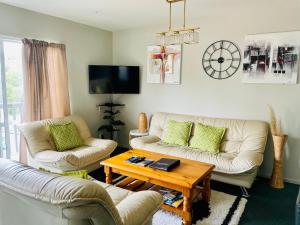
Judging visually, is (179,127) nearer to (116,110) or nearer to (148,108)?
(148,108)

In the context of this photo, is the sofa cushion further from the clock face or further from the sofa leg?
the clock face

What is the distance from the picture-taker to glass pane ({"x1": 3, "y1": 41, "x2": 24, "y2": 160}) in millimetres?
3219

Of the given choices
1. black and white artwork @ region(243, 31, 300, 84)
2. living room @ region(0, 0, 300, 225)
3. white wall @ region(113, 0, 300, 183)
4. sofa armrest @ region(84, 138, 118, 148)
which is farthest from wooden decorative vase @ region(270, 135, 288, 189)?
sofa armrest @ region(84, 138, 118, 148)

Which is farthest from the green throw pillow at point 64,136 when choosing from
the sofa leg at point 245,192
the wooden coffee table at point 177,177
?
the sofa leg at point 245,192

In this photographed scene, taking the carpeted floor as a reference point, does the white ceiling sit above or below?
above

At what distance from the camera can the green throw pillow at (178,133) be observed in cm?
356

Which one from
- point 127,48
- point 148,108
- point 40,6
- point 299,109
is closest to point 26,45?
point 40,6

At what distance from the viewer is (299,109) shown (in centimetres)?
314

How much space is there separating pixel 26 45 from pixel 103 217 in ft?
9.71

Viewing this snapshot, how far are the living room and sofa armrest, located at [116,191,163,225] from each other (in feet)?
1.66

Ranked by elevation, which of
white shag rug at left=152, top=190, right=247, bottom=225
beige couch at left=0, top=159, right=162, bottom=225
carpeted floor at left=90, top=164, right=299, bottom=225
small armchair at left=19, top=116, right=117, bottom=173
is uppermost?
beige couch at left=0, top=159, right=162, bottom=225

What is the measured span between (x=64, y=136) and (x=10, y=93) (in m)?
0.97

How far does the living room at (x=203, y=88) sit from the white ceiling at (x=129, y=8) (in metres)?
0.01

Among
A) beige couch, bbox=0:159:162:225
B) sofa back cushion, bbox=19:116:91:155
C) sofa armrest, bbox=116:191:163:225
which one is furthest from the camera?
sofa back cushion, bbox=19:116:91:155
